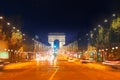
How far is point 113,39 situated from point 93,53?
52960mm

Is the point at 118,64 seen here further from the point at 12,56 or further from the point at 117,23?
the point at 12,56

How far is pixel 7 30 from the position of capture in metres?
96.4

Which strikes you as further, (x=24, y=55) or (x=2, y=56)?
(x=24, y=55)

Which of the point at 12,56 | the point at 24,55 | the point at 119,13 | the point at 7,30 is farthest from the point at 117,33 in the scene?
the point at 24,55

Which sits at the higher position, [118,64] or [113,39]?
[113,39]

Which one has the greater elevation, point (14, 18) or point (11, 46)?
point (14, 18)

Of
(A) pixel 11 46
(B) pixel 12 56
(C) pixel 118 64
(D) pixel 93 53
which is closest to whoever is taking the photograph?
(C) pixel 118 64

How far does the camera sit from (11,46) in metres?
105

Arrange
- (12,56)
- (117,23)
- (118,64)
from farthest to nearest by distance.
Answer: (12,56) → (117,23) → (118,64)

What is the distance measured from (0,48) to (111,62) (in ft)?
85.6

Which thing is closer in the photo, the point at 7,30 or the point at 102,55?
the point at 7,30

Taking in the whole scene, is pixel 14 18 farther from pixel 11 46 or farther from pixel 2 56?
pixel 2 56

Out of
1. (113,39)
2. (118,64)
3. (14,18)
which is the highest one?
(14,18)

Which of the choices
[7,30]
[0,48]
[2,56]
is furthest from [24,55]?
[2,56]
